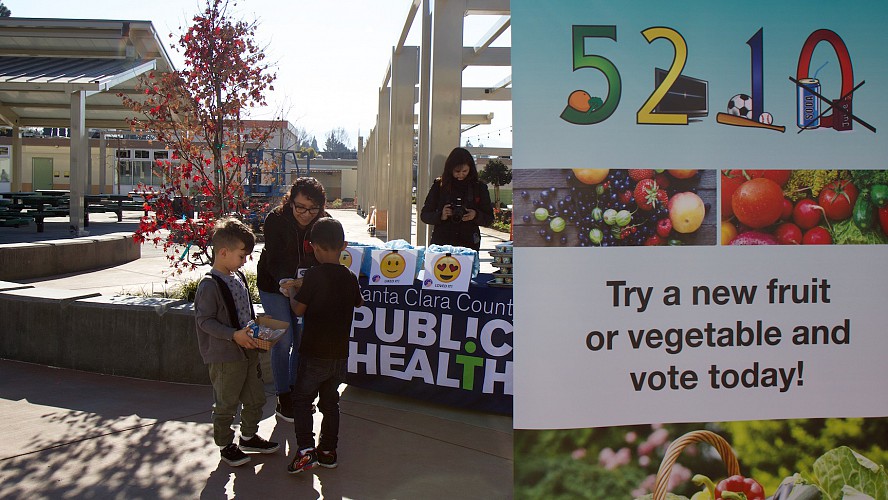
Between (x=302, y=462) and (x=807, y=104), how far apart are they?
Answer: 3150 mm

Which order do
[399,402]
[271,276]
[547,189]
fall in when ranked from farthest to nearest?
1. [399,402]
2. [271,276]
3. [547,189]

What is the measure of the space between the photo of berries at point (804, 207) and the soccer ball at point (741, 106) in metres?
0.17

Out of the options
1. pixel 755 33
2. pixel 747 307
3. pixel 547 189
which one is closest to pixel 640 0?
pixel 755 33

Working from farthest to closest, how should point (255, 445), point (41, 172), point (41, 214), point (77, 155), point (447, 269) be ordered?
point (41, 172) → point (41, 214) → point (77, 155) → point (447, 269) → point (255, 445)

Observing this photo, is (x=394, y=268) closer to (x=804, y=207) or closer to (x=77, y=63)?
(x=804, y=207)

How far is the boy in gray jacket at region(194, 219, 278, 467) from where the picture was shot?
437 cm

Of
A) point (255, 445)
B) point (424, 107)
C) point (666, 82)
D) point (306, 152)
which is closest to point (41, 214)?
point (424, 107)

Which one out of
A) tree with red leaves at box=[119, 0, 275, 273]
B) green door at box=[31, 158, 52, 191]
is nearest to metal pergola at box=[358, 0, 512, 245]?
tree with red leaves at box=[119, 0, 275, 273]

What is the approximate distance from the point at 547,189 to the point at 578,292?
30cm

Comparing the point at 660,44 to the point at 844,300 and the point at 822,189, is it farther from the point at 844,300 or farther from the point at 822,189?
the point at 844,300

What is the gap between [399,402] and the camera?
585cm

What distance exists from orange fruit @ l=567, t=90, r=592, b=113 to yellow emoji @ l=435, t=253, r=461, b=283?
319 centimetres

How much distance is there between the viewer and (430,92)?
9.04 metres

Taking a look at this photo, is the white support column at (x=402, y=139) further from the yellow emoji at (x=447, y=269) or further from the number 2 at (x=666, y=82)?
the number 2 at (x=666, y=82)
